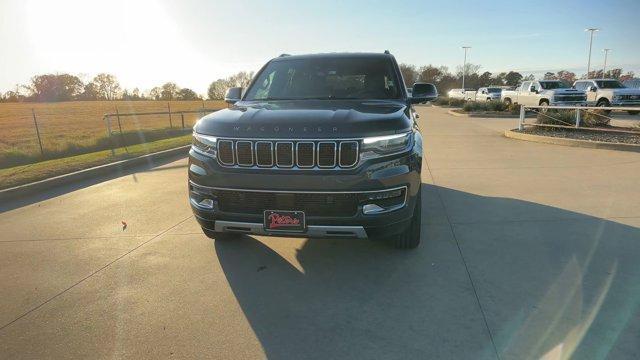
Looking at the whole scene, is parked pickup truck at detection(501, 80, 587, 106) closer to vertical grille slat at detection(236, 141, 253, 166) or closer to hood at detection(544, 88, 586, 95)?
hood at detection(544, 88, 586, 95)

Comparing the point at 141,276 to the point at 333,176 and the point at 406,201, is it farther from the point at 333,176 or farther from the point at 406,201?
the point at 406,201

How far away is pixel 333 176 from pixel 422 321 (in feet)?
3.91

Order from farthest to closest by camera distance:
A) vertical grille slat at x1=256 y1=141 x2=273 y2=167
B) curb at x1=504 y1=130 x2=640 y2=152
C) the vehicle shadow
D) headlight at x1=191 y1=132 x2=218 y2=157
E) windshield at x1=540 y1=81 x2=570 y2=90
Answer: windshield at x1=540 y1=81 x2=570 y2=90 < curb at x1=504 y1=130 x2=640 y2=152 < headlight at x1=191 y1=132 x2=218 y2=157 < vertical grille slat at x1=256 y1=141 x2=273 y2=167 < the vehicle shadow

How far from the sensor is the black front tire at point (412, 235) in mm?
4111

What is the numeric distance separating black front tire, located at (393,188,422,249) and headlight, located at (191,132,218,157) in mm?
1860

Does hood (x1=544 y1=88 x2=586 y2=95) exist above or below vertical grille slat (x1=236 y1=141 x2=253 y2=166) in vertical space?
below

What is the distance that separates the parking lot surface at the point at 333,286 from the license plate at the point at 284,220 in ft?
1.72

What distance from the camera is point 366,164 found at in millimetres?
3373

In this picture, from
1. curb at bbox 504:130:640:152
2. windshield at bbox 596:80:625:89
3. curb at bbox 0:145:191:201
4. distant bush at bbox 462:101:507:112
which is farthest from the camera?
distant bush at bbox 462:101:507:112

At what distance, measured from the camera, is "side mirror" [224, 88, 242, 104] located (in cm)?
513

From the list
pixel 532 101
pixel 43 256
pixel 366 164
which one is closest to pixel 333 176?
pixel 366 164

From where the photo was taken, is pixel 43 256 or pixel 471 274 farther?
pixel 43 256

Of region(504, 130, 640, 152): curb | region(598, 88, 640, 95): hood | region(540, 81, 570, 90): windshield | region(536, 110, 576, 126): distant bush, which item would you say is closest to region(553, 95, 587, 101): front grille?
region(598, 88, 640, 95): hood

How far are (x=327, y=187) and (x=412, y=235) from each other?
1.27 meters
